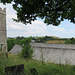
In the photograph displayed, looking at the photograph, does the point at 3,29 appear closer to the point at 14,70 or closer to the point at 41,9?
the point at 41,9

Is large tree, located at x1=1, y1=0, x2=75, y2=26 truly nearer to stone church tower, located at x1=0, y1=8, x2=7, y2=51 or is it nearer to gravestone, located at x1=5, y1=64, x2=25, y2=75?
gravestone, located at x1=5, y1=64, x2=25, y2=75

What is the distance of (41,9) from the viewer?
25.6 ft

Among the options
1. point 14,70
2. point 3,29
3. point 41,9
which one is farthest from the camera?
point 3,29

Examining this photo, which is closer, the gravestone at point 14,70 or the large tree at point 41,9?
the gravestone at point 14,70

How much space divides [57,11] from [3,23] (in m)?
27.0

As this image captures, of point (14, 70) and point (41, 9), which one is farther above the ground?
point (41, 9)

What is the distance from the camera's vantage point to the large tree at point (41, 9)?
24.6 ft

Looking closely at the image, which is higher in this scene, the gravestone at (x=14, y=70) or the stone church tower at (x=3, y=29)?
the stone church tower at (x=3, y=29)

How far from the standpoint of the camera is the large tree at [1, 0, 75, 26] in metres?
7.49

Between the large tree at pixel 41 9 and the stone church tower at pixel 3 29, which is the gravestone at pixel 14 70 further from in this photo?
the stone church tower at pixel 3 29

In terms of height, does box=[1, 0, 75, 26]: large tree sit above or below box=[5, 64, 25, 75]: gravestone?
above

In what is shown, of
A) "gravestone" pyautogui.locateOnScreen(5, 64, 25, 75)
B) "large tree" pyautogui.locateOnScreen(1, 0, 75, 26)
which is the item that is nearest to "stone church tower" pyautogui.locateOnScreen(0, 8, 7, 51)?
"large tree" pyautogui.locateOnScreen(1, 0, 75, 26)

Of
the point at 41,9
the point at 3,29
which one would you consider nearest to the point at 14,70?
the point at 41,9

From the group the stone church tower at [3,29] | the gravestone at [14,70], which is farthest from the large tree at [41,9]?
the stone church tower at [3,29]
